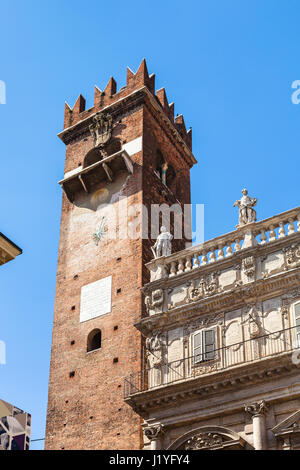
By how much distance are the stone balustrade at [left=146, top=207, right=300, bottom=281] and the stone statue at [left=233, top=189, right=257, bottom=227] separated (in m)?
0.42

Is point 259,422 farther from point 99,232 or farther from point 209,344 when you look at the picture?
point 99,232

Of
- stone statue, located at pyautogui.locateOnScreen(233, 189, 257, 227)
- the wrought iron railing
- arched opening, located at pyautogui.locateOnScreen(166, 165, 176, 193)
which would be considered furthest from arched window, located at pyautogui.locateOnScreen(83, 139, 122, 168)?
the wrought iron railing

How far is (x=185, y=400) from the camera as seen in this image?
82.3ft

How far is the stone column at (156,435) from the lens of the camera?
81.8ft

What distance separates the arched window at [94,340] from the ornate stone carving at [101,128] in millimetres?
9530

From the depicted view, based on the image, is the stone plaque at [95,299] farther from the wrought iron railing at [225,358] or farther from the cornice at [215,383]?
the cornice at [215,383]

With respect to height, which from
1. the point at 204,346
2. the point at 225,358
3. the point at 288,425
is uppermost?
the point at 204,346

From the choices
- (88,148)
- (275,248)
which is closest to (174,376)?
(275,248)

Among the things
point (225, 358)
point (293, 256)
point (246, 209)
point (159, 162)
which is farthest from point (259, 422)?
point (159, 162)

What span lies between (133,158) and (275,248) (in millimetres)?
12026

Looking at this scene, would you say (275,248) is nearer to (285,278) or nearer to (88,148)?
(285,278)

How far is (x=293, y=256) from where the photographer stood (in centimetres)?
2525

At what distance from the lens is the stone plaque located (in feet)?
107

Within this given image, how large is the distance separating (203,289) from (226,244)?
1756 millimetres
